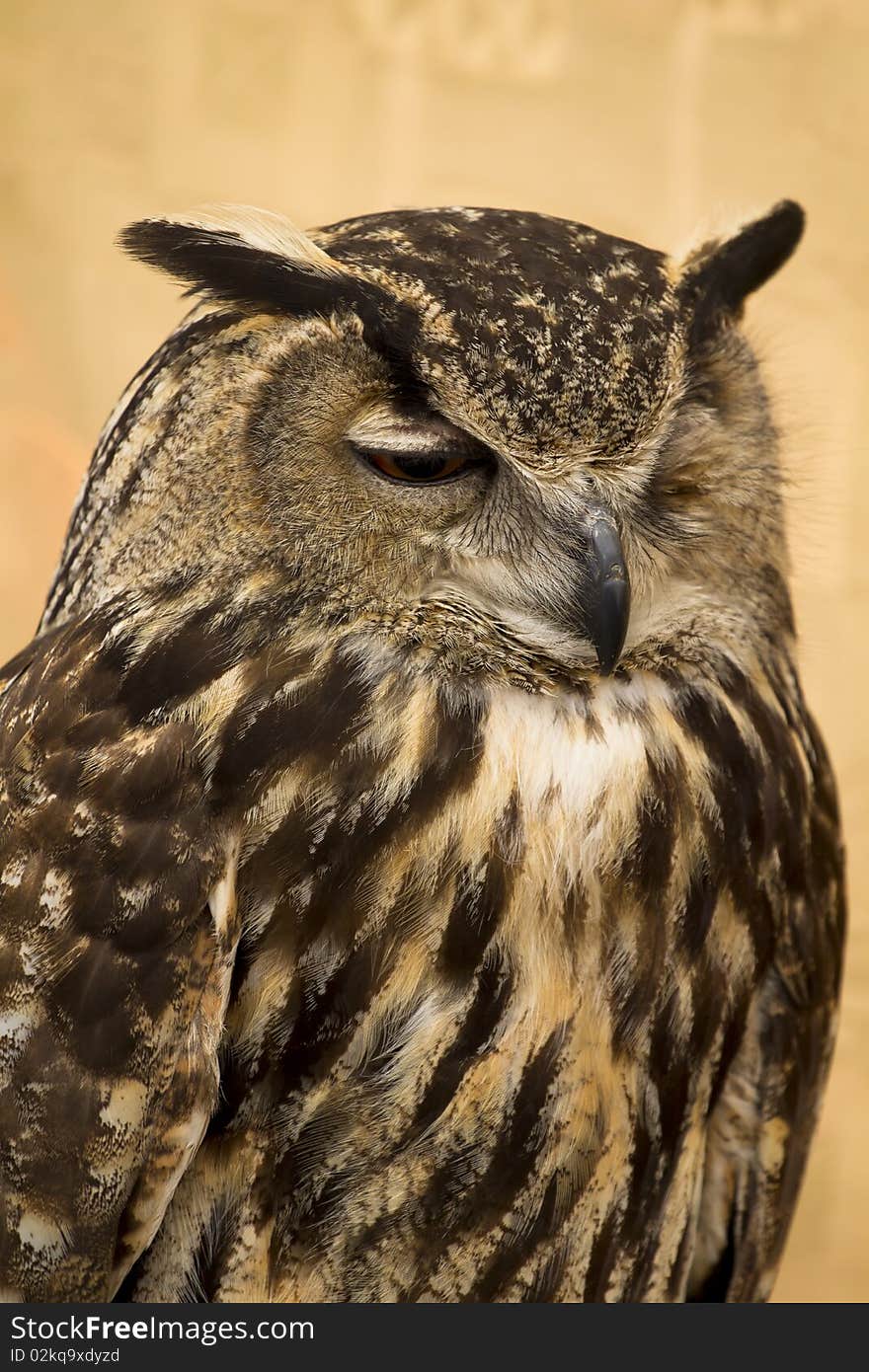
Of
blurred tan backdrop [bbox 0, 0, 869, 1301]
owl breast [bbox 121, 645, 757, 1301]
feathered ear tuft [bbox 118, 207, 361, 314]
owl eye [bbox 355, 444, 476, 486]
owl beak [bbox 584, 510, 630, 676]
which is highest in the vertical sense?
blurred tan backdrop [bbox 0, 0, 869, 1301]

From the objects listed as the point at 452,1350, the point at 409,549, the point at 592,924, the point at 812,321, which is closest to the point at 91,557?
the point at 409,549

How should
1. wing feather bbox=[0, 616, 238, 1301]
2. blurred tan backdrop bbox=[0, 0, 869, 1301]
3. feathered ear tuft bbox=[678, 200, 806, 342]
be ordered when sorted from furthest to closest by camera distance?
blurred tan backdrop bbox=[0, 0, 869, 1301] → feathered ear tuft bbox=[678, 200, 806, 342] → wing feather bbox=[0, 616, 238, 1301]

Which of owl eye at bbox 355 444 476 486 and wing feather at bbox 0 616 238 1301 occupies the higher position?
owl eye at bbox 355 444 476 486

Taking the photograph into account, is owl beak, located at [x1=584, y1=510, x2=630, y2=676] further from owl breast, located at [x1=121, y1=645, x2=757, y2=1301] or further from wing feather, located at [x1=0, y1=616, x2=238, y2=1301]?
wing feather, located at [x1=0, y1=616, x2=238, y2=1301]

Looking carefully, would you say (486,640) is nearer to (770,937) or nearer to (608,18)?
(770,937)

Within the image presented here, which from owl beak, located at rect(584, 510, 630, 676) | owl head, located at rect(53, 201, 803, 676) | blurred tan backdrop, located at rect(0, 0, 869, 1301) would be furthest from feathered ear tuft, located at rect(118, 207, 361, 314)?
blurred tan backdrop, located at rect(0, 0, 869, 1301)

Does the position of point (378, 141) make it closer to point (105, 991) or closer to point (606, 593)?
point (606, 593)
